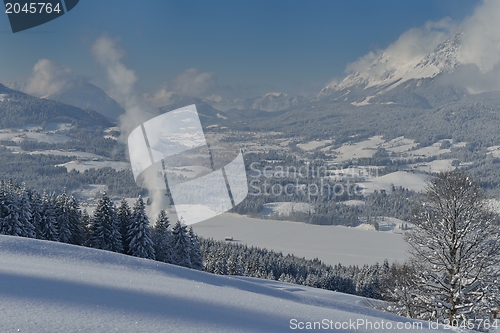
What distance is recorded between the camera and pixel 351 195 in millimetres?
130750

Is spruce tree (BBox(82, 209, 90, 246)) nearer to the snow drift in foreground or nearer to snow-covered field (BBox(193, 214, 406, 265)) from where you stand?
the snow drift in foreground

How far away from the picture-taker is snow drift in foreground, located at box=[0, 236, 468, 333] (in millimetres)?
3799

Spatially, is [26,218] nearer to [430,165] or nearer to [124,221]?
[124,221]

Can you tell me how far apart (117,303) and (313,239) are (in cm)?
8498

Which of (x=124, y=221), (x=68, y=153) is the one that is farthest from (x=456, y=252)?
(x=68, y=153)

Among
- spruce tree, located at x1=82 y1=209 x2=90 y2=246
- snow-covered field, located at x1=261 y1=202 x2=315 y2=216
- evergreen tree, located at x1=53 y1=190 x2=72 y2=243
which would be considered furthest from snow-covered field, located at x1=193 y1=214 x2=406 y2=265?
evergreen tree, located at x1=53 y1=190 x2=72 y2=243

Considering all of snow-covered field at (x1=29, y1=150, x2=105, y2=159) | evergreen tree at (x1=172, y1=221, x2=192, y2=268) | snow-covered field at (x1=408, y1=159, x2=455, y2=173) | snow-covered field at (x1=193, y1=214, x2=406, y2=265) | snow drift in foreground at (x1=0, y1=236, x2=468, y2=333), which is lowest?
snow-covered field at (x1=193, y1=214, x2=406, y2=265)

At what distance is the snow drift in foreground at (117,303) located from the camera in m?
3.80

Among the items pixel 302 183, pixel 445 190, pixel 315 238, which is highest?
pixel 302 183

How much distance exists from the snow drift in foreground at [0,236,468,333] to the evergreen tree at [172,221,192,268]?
1751cm

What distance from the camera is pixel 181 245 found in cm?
2541

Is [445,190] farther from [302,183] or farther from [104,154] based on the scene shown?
[104,154]

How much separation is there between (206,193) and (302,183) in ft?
470

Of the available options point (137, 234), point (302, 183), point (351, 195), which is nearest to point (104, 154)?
point (302, 183)
